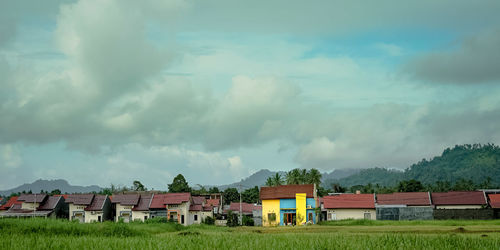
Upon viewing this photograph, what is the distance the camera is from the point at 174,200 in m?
64.2

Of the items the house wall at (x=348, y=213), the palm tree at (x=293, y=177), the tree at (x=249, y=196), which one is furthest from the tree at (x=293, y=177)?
the house wall at (x=348, y=213)

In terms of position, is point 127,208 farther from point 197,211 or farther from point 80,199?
point 197,211

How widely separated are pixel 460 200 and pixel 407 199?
701 centimetres

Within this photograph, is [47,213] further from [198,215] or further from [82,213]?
[198,215]

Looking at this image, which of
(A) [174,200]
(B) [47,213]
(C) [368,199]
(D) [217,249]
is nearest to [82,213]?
(B) [47,213]

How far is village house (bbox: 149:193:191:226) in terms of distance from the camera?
209ft

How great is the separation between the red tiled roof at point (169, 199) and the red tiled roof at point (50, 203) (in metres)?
16.7

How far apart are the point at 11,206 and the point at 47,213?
12.8 meters

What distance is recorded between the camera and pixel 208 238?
631 inches

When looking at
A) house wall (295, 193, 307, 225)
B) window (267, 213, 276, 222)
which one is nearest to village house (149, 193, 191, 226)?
window (267, 213, 276, 222)

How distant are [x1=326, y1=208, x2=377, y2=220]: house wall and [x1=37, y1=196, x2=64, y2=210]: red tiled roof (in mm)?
42542

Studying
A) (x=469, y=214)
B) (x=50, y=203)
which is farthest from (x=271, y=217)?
(x=50, y=203)

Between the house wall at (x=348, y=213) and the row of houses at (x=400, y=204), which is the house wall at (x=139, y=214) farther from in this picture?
the house wall at (x=348, y=213)

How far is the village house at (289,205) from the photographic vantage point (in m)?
59.1
